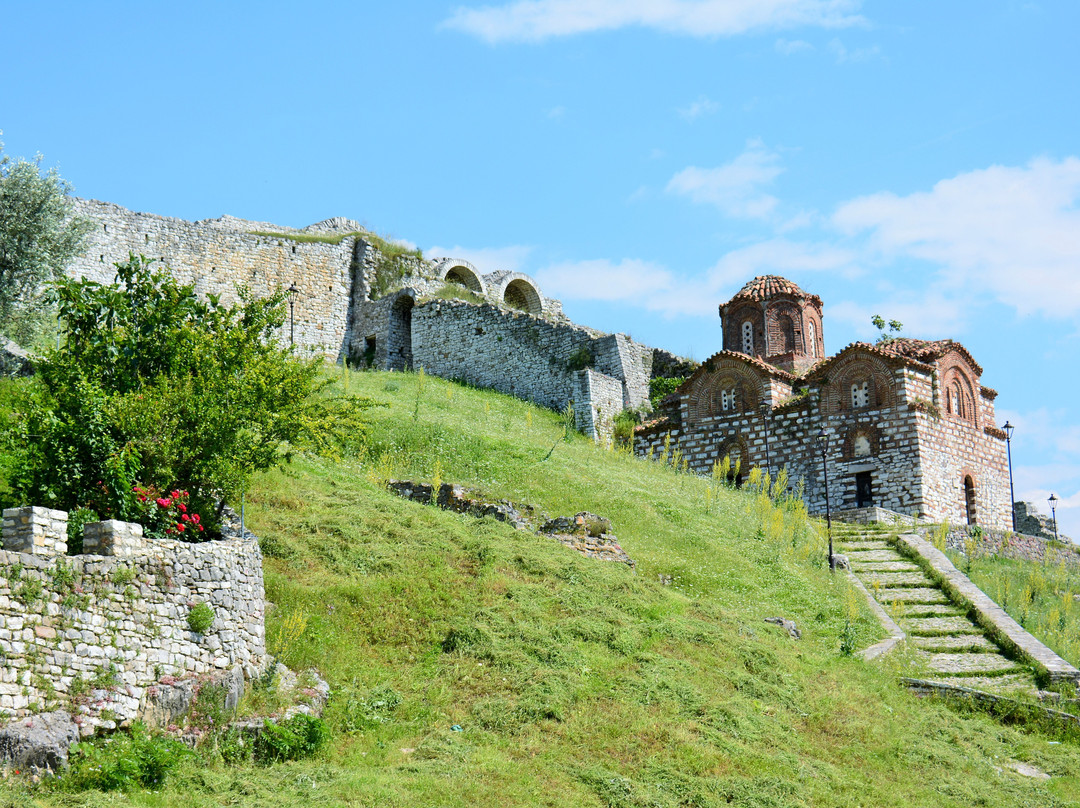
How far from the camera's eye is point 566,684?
512 inches

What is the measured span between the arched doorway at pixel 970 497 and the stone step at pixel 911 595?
10.2 meters

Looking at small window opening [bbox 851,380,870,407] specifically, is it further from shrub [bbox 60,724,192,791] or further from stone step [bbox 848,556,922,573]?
shrub [bbox 60,724,192,791]

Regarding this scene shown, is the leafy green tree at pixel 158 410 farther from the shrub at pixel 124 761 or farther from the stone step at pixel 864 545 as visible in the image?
the stone step at pixel 864 545

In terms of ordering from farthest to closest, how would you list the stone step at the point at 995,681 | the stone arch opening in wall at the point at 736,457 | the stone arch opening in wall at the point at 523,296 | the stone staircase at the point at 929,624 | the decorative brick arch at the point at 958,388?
the stone arch opening in wall at the point at 523,296 < the stone arch opening in wall at the point at 736,457 < the decorative brick arch at the point at 958,388 < the stone staircase at the point at 929,624 < the stone step at the point at 995,681

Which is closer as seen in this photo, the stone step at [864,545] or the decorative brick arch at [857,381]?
the stone step at [864,545]

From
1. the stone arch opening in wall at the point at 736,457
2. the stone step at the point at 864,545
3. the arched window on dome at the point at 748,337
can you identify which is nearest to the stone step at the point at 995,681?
the stone step at the point at 864,545

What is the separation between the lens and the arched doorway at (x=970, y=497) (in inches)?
1192

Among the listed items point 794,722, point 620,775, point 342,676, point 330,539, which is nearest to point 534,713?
point 620,775

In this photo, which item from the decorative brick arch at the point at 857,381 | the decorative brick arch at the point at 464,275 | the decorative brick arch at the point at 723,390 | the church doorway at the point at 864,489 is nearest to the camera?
the church doorway at the point at 864,489

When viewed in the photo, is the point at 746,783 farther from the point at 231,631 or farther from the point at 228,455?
the point at 228,455

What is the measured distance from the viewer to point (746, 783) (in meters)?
11.5

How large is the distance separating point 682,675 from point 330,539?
17.6 feet

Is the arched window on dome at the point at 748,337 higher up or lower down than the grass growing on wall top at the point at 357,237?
lower down

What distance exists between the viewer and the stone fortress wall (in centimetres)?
990
